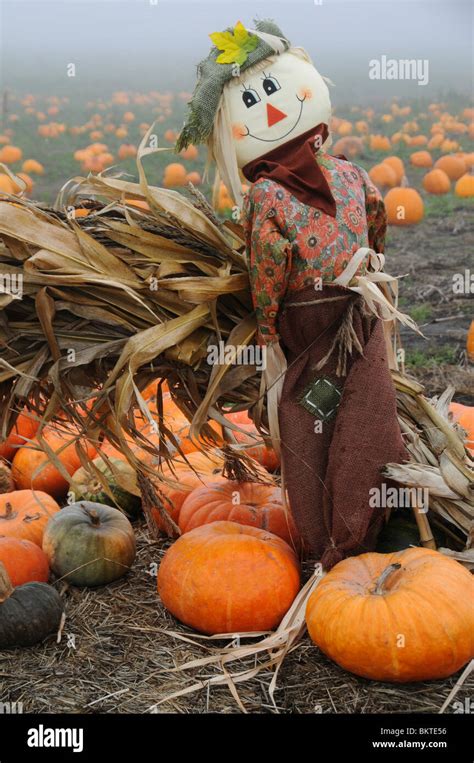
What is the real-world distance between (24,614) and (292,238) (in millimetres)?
1594

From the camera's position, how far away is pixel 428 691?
295 centimetres

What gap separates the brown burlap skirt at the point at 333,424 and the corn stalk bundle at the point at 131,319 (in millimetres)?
143

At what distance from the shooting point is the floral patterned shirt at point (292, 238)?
3.15m

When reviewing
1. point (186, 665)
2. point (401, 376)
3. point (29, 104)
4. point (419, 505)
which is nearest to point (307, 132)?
point (401, 376)

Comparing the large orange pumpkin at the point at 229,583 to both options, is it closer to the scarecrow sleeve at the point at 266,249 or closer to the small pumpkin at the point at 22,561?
Answer: the small pumpkin at the point at 22,561

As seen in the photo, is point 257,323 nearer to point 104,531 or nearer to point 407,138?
point 104,531

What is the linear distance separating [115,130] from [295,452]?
1315 centimetres

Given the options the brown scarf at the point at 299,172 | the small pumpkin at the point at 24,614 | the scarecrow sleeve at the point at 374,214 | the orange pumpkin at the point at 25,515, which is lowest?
the small pumpkin at the point at 24,614

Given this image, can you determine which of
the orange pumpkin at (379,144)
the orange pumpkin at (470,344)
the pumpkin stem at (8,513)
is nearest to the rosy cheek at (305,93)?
the pumpkin stem at (8,513)

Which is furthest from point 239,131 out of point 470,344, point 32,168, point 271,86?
point 32,168

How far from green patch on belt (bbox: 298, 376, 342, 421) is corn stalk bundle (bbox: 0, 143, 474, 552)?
0.66 ft

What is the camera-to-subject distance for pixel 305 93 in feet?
10.8

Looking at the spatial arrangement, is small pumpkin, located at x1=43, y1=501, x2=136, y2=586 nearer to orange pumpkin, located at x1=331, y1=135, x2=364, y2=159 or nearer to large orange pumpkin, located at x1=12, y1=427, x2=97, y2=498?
large orange pumpkin, located at x1=12, y1=427, x2=97, y2=498

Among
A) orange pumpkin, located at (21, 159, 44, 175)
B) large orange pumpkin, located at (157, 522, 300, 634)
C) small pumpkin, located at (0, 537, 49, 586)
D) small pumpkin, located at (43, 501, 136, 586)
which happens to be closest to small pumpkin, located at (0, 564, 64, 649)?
small pumpkin, located at (0, 537, 49, 586)
